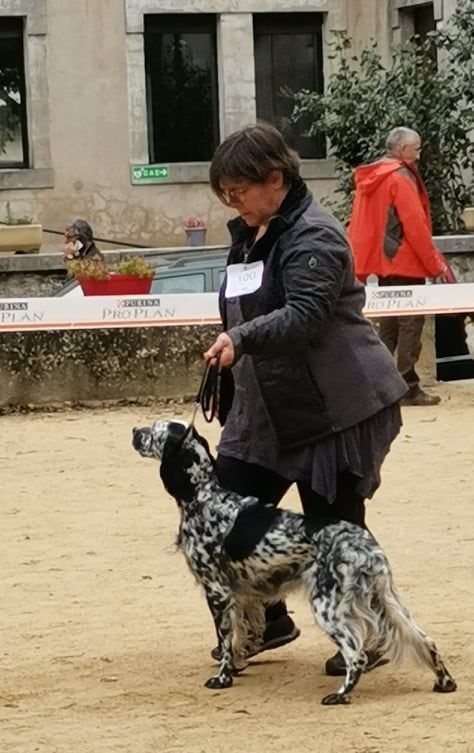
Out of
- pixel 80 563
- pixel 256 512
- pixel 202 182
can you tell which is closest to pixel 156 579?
pixel 80 563

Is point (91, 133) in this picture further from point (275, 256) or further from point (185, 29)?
point (275, 256)

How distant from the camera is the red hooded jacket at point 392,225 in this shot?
14891 mm

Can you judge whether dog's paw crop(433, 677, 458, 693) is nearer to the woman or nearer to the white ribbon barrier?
the woman

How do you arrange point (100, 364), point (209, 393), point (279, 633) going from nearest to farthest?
point (209, 393) → point (279, 633) → point (100, 364)

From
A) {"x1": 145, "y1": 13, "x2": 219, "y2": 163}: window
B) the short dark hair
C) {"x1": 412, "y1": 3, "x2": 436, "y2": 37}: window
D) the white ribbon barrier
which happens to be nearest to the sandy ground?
the short dark hair

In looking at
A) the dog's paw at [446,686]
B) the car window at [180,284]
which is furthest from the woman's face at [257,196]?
the car window at [180,284]

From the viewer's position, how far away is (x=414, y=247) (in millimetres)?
15094

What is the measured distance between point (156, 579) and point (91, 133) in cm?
1811

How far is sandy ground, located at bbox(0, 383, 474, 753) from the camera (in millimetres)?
6176

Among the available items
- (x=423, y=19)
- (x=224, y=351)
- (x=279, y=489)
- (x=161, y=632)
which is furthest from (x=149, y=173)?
(x=224, y=351)

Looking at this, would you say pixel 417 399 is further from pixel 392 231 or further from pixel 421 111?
pixel 421 111

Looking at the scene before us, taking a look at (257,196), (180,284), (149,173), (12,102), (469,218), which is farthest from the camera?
(12,102)

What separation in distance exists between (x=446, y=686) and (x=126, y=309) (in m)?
9.21

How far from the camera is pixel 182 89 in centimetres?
2711
